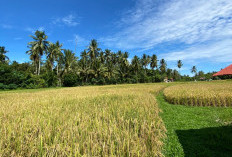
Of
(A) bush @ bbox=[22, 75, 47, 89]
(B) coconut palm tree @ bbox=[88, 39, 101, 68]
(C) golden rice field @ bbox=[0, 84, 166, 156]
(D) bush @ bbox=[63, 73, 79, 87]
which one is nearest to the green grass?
(C) golden rice field @ bbox=[0, 84, 166, 156]

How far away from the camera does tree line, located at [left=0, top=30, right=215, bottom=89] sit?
26016mm

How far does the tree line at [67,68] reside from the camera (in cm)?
2602

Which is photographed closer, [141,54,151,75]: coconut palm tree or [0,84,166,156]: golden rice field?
[0,84,166,156]: golden rice field

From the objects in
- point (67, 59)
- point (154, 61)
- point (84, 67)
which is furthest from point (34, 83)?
point (154, 61)

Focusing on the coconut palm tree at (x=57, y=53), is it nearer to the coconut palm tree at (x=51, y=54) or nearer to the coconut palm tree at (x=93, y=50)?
the coconut palm tree at (x=51, y=54)

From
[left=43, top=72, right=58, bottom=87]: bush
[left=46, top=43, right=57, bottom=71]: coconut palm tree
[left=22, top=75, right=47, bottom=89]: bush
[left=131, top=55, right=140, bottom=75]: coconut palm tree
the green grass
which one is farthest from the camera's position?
[left=131, top=55, right=140, bottom=75]: coconut palm tree

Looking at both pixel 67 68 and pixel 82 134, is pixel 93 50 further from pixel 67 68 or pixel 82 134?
pixel 82 134

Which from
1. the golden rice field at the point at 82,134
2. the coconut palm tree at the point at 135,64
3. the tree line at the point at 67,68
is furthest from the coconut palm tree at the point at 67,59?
the golden rice field at the point at 82,134

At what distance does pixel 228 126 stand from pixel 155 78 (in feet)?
160

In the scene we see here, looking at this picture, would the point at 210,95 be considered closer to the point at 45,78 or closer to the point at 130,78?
the point at 45,78

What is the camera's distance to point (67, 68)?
3538 cm

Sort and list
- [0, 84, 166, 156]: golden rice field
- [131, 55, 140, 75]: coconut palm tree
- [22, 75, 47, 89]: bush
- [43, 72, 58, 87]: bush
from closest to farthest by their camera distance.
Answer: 1. [0, 84, 166, 156]: golden rice field
2. [22, 75, 47, 89]: bush
3. [43, 72, 58, 87]: bush
4. [131, 55, 140, 75]: coconut palm tree

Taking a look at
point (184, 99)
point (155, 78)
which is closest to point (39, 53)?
point (184, 99)

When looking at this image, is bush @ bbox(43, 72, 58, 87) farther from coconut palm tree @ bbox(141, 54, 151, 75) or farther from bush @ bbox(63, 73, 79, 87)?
coconut palm tree @ bbox(141, 54, 151, 75)
